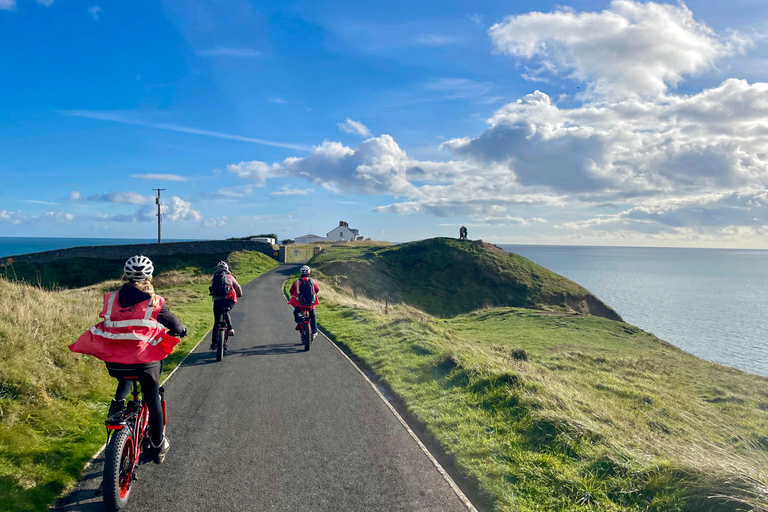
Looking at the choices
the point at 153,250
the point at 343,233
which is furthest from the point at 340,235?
the point at 153,250

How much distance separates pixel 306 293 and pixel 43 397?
694 cm

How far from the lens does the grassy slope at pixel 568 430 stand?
4.80 m

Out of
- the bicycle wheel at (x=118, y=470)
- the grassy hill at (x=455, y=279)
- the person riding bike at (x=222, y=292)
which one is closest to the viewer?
the bicycle wheel at (x=118, y=470)

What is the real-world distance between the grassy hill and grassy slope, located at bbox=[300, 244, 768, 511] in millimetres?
32076

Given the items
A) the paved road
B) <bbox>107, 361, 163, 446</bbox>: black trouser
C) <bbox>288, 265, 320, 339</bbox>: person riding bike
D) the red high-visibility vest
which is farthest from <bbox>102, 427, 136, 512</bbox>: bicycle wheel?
<bbox>288, 265, 320, 339</bbox>: person riding bike

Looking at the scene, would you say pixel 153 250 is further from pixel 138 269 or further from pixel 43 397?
pixel 138 269

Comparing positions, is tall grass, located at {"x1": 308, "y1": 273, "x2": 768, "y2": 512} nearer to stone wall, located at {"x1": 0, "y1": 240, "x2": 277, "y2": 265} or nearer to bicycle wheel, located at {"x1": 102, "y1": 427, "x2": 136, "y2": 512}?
bicycle wheel, located at {"x1": 102, "y1": 427, "x2": 136, "y2": 512}

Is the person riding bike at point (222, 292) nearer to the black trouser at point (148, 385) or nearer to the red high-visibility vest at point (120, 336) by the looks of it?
the black trouser at point (148, 385)

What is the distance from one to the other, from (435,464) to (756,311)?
99.0 meters

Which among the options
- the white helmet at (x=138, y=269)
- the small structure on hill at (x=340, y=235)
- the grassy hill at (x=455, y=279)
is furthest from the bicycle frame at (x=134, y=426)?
the small structure on hill at (x=340, y=235)

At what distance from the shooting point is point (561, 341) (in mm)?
27078

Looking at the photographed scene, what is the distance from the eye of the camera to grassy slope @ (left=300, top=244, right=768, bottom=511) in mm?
4805

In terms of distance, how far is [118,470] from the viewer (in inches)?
167

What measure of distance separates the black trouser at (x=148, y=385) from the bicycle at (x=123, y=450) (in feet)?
0.23
